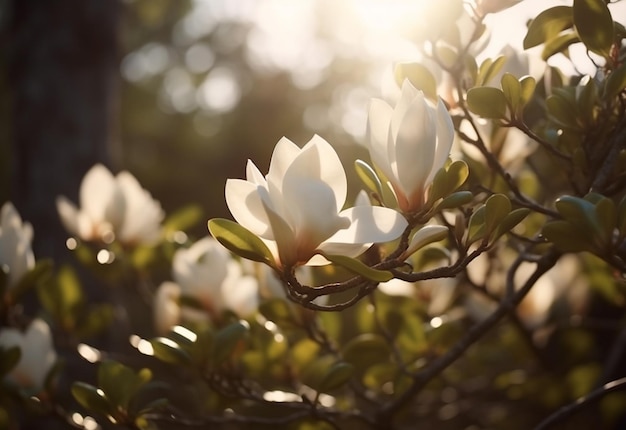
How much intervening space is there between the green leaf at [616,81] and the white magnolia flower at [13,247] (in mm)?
777

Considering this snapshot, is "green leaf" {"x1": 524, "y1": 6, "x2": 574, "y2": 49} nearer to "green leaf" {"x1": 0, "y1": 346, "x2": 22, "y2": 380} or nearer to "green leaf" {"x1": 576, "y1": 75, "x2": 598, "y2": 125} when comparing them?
"green leaf" {"x1": 576, "y1": 75, "x2": 598, "y2": 125}

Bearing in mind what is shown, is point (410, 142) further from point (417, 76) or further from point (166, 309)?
point (166, 309)

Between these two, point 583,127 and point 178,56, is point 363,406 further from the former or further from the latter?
point 178,56

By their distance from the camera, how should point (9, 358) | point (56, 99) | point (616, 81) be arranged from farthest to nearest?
point (56, 99) < point (9, 358) < point (616, 81)

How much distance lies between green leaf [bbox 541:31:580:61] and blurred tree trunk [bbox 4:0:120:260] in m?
1.43

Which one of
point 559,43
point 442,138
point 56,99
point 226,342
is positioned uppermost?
point 56,99

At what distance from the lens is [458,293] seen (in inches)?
51.3

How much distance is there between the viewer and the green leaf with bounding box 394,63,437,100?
0.88 meters

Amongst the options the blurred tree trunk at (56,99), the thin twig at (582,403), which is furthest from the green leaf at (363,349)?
the blurred tree trunk at (56,99)

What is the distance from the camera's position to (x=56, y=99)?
209 cm

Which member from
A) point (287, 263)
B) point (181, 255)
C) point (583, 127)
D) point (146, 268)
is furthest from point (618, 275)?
point (146, 268)

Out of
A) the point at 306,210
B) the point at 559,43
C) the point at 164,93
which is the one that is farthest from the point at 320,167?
the point at 164,93

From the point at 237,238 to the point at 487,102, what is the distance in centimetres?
30

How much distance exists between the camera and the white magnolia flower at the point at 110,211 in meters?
1.28
